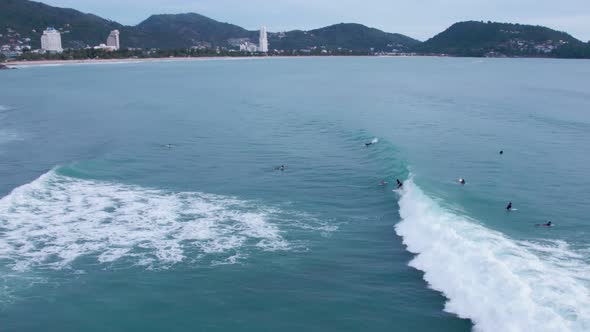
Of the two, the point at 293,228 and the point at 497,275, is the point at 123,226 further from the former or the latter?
the point at 497,275

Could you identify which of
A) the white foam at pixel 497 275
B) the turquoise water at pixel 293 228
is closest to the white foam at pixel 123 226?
the turquoise water at pixel 293 228

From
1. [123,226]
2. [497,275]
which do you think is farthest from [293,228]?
[497,275]

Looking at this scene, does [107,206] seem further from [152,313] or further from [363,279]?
[363,279]

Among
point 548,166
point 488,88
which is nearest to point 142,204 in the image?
point 548,166

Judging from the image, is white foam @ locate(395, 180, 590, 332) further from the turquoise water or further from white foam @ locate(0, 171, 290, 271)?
white foam @ locate(0, 171, 290, 271)

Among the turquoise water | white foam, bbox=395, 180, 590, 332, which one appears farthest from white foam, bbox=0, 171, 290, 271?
white foam, bbox=395, 180, 590, 332

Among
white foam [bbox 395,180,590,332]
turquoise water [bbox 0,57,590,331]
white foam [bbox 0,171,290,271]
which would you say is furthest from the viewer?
white foam [bbox 0,171,290,271]

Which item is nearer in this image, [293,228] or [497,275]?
[497,275]
